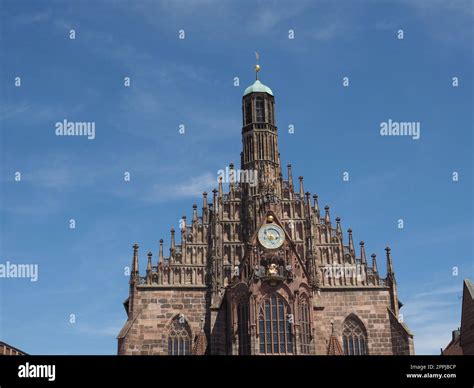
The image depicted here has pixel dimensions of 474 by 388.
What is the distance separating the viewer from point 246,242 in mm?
63562

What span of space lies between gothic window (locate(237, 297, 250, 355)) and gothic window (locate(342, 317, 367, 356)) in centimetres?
944

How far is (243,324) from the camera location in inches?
2280

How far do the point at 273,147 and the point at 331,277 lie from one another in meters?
16.1

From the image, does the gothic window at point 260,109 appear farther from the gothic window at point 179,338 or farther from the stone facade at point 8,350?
the stone facade at point 8,350

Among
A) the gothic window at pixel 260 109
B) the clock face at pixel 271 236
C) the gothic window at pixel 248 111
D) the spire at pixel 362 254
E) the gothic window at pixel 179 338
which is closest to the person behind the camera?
the clock face at pixel 271 236

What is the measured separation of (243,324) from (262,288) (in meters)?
3.52

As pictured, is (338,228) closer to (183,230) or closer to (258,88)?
(183,230)

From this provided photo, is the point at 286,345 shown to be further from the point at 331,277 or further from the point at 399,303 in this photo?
the point at 399,303

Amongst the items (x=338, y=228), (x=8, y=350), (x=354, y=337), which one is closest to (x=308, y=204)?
(x=338, y=228)

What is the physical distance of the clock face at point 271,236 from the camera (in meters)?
59.2

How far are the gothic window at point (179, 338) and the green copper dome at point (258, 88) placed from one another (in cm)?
2650

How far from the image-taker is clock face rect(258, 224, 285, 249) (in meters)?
59.2

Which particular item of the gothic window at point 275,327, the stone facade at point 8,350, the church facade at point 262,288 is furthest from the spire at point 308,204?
the stone facade at point 8,350
